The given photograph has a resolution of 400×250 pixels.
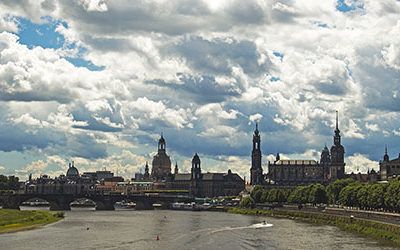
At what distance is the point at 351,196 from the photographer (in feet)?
440

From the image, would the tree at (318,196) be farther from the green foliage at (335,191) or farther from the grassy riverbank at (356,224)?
the grassy riverbank at (356,224)

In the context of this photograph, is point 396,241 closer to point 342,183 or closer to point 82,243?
point 82,243

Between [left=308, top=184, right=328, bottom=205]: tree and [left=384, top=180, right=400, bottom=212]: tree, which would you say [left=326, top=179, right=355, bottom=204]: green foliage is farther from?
[left=384, top=180, right=400, bottom=212]: tree

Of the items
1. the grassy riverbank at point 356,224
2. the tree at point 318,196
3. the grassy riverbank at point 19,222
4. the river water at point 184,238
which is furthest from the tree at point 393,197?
the grassy riverbank at point 19,222

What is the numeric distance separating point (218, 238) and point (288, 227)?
2443cm

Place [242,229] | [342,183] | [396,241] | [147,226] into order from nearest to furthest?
[396,241] < [242,229] < [147,226] < [342,183]

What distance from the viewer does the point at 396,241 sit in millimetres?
79562

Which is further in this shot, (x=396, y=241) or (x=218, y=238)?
(x=218, y=238)

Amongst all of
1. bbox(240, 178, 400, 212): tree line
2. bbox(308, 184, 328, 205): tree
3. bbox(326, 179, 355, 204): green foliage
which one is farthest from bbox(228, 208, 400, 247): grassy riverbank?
bbox(326, 179, 355, 204): green foliage

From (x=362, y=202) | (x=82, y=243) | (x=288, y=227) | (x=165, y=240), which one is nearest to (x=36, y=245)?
(x=82, y=243)

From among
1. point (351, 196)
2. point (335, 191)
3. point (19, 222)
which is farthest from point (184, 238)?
point (335, 191)

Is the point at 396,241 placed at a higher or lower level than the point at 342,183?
lower

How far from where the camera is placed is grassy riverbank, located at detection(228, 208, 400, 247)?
274 feet

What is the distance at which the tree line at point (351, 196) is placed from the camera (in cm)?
11081
